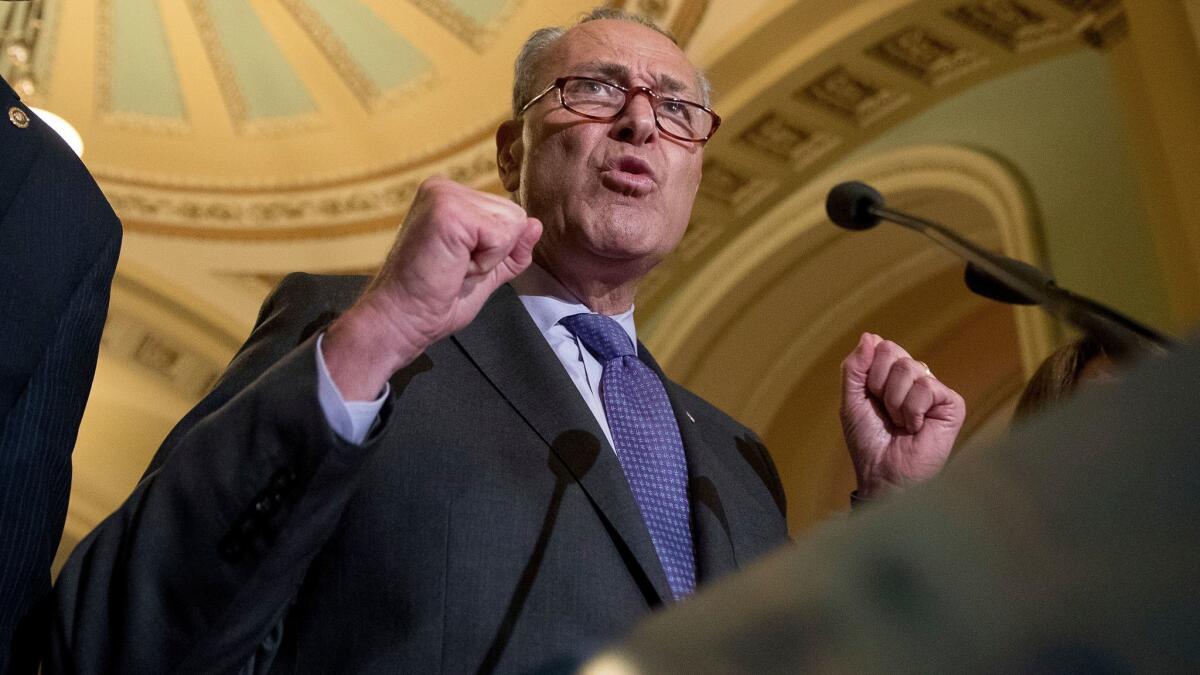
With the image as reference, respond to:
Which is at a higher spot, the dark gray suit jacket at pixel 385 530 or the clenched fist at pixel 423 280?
the clenched fist at pixel 423 280

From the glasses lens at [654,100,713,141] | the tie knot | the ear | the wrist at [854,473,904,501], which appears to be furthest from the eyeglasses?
the wrist at [854,473,904,501]

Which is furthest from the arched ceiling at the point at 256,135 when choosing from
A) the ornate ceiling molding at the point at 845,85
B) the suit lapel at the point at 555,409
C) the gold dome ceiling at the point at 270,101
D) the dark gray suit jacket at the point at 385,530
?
the dark gray suit jacket at the point at 385,530

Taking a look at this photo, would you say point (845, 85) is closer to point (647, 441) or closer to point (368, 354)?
point (647, 441)

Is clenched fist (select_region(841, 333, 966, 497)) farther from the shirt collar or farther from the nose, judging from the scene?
the nose

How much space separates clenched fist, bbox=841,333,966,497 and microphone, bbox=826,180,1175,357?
0.14m

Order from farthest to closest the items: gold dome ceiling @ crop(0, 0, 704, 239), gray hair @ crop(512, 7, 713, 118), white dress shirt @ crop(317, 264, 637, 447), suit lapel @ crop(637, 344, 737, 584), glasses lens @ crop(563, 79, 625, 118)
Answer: gold dome ceiling @ crop(0, 0, 704, 239), gray hair @ crop(512, 7, 713, 118), glasses lens @ crop(563, 79, 625, 118), white dress shirt @ crop(317, 264, 637, 447), suit lapel @ crop(637, 344, 737, 584)

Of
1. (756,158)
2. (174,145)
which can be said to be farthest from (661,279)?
(174,145)

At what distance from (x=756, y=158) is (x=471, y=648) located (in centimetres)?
456

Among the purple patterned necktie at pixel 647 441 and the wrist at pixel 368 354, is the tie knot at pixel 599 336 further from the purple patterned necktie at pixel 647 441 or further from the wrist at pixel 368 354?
the wrist at pixel 368 354

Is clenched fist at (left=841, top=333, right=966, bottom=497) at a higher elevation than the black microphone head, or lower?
lower

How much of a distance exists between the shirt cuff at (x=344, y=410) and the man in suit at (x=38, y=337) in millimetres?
303

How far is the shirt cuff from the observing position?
99 cm

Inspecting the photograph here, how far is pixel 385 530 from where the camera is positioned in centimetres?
117

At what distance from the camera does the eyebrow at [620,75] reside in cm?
180
